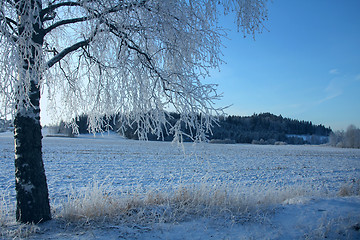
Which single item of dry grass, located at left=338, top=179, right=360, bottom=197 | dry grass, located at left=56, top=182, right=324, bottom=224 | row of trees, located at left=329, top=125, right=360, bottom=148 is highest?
row of trees, located at left=329, top=125, right=360, bottom=148

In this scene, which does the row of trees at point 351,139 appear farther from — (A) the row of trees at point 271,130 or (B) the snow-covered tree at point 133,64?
(B) the snow-covered tree at point 133,64

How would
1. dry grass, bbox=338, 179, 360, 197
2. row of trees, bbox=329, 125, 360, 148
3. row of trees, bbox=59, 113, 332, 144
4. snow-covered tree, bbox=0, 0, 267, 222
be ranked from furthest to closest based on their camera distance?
row of trees, bbox=59, 113, 332, 144 < row of trees, bbox=329, 125, 360, 148 < dry grass, bbox=338, 179, 360, 197 < snow-covered tree, bbox=0, 0, 267, 222

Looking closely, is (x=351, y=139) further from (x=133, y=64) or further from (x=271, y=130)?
(x=133, y=64)

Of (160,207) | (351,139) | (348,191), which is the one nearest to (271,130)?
(351,139)

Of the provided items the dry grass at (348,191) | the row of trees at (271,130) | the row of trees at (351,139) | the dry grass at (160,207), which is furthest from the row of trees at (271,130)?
the dry grass at (160,207)

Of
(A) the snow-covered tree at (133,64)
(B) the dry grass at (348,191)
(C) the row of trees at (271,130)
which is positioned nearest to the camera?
(A) the snow-covered tree at (133,64)

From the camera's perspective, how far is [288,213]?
16.3 feet

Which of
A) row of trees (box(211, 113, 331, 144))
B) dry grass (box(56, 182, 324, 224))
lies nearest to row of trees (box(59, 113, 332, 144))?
row of trees (box(211, 113, 331, 144))

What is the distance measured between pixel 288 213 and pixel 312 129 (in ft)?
479

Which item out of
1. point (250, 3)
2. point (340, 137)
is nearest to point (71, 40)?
point (250, 3)

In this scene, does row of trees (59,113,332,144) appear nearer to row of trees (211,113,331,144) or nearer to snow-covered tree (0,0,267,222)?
row of trees (211,113,331,144)

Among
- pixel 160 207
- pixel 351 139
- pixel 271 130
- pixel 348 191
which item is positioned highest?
pixel 271 130

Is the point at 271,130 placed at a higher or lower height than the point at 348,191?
higher

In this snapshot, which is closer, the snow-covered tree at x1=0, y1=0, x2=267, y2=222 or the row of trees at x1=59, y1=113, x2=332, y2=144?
the snow-covered tree at x1=0, y1=0, x2=267, y2=222
